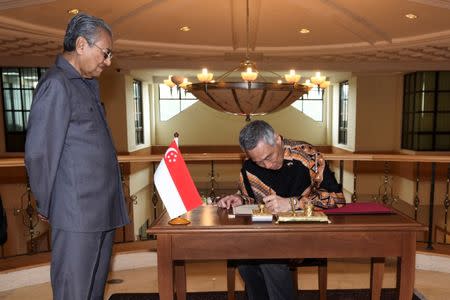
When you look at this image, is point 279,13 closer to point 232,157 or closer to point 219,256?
point 232,157

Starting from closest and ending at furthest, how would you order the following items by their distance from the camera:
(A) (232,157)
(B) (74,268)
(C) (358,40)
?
(B) (74,268)
(A) (232,157)
(C) (358,40)

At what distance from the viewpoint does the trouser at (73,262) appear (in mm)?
1514

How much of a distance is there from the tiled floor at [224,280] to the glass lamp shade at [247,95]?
139cm

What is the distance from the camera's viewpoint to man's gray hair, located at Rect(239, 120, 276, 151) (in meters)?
1.96

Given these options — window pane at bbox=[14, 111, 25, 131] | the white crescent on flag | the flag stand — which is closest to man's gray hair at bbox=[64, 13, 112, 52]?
the white crescent on flag

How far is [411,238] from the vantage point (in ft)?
5.70

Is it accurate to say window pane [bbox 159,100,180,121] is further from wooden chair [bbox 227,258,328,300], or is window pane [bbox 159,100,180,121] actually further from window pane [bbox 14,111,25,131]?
wooden chair [bbox 227,258,328,300]

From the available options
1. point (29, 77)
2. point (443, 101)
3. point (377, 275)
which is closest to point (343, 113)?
point (443, 101)

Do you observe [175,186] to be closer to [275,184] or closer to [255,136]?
[255,136]

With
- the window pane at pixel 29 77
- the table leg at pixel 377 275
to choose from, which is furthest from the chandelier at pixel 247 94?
the window pane at pixel 29 77

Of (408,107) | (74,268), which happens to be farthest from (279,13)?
(408,107)

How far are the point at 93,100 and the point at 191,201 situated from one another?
2.07ft

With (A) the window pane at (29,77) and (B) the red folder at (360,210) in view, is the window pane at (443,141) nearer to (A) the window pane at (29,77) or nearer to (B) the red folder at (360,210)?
(B) the red folder at (360,210)

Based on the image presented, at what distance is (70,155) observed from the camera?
1.50 metres
